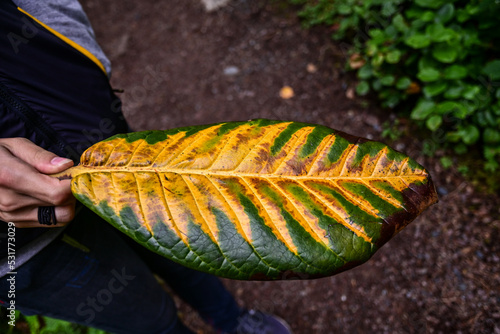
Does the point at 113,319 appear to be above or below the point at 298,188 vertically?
below

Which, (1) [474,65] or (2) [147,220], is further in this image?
(1) [474,65]

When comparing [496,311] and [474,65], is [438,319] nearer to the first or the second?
[496,311]

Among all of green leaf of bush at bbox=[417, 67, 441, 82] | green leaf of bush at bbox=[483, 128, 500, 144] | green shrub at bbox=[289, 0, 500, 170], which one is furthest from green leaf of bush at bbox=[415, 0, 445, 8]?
green leaf of bush at bbox=[483, 128, 500, 144]

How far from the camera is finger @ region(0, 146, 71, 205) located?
2.43 ft

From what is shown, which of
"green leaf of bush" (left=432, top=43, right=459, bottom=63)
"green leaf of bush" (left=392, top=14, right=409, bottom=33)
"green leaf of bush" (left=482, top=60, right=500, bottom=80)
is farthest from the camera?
"green leaf of bush" (left=392, top=14, right=409, bottom=33)

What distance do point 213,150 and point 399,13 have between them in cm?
208

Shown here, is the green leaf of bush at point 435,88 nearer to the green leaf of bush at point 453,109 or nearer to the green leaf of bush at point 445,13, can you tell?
the green leaf of bush at point 453,109

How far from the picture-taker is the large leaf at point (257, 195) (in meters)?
0.70

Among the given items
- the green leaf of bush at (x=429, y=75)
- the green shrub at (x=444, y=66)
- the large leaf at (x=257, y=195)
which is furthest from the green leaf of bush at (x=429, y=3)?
the large leaf at (x=257, y=195)

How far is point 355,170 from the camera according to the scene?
0.77m

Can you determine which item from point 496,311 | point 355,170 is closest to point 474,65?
point 496,311

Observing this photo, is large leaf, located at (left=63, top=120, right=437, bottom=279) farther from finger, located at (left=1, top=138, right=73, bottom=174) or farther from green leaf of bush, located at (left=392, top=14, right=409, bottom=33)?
green leaf of bush, located at (left=392, top=14, right=409, bottom=33)

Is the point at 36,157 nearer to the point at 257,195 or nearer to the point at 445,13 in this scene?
the point at 257,195

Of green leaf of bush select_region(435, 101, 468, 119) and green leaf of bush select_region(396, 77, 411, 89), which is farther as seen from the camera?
green leaf of bush select_region(396, 77, 411, 89)
